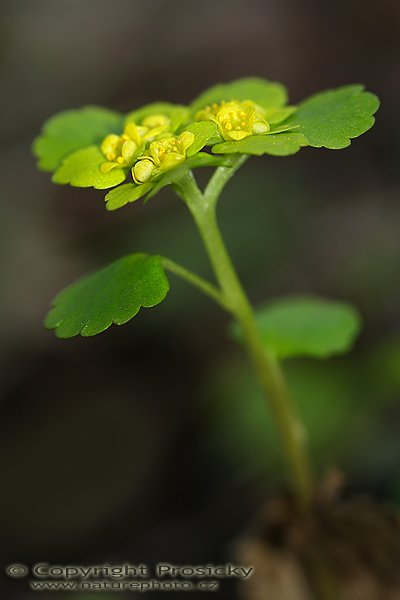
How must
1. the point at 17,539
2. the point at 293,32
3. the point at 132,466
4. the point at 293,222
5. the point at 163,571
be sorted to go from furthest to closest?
the point at 293,32
the point at 293,222
the point at 132,466
the point at 17,539
the point at 163,571

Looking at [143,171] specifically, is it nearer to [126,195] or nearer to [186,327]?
[126,195]

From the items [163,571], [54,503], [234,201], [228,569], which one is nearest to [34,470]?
[54,503]

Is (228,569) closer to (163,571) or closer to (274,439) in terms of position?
(163,571)

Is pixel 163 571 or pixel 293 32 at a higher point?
pixel 293 32

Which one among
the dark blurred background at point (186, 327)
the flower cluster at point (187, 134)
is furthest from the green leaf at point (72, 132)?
the dark blurred background at point (186, 327)

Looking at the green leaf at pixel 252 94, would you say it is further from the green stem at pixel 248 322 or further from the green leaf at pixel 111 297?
the green leaf at pixel 111 297

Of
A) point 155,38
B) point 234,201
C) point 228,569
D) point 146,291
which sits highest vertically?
point 155,38

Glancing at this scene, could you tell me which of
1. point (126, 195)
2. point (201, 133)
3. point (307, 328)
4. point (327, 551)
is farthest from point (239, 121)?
point (327, 551)
